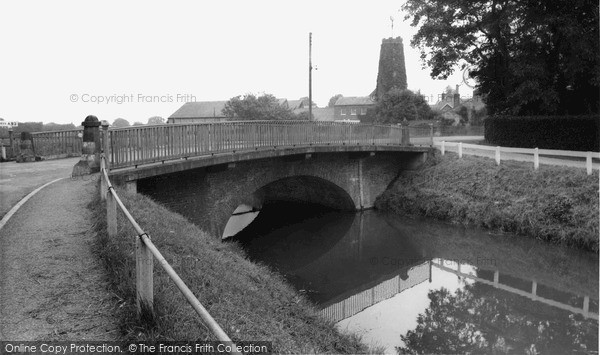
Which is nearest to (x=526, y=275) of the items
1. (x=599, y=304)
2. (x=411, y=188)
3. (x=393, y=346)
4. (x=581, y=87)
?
(x=599, y=304)

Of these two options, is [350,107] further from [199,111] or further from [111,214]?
[111,214]

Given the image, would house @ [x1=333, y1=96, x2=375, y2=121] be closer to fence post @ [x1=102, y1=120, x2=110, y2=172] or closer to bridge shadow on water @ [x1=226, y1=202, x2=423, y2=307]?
bridge shadow on water @ [x1=226, y1=202, x2=423, y2=307]

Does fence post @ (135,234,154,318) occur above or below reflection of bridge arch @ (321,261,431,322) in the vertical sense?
above

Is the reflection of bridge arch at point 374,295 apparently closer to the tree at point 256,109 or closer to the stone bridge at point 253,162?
the stone bridge at point 253,162

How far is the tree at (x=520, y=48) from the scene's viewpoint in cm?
1916

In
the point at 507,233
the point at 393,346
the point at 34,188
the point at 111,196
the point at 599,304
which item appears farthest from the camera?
the point at 507,233

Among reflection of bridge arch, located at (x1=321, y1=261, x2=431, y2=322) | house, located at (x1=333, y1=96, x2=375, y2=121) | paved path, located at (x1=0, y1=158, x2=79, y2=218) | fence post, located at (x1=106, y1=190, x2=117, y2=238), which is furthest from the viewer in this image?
house, located at (x1=333, y1=96, x2=375, y2=121)

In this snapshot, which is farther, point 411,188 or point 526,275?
point 411,188

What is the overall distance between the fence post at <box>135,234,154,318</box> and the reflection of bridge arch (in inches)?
178

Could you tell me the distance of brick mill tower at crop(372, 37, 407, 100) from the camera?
6228 cm

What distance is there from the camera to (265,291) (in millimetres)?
7445

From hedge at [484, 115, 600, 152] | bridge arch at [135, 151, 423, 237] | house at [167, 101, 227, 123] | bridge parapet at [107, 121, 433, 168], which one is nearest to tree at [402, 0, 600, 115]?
hedge at [484, 115, 600, 152]

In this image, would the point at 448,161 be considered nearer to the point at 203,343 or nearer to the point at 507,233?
the point at 507,233

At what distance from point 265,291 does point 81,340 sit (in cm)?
386
